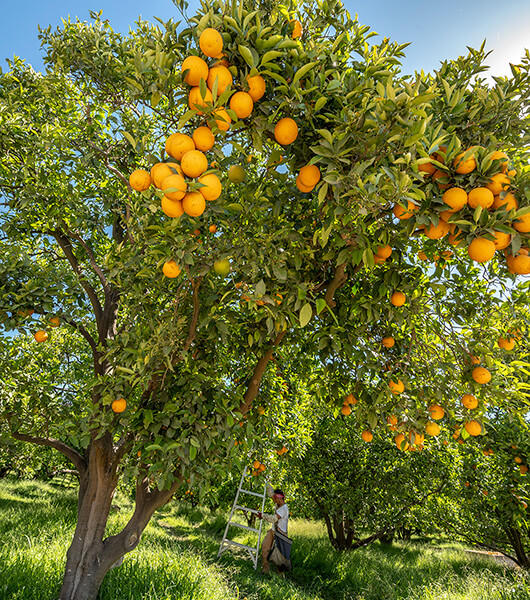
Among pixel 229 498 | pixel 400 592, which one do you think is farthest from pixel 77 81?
pixel 229 498

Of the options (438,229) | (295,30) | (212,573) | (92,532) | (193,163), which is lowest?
(212,573)

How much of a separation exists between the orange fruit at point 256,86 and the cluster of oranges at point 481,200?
0.70 metres

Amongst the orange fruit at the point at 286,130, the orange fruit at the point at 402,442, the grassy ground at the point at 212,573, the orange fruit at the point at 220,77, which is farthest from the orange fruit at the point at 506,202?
the grassy ground at the point at 212,573

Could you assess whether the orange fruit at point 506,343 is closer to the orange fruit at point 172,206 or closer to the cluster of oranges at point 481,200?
the cluster of oranges at point 481,200


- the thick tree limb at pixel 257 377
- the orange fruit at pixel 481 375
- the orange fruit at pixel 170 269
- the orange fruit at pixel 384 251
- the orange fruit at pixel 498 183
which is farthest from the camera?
the thick tree limb at pixel 257 377

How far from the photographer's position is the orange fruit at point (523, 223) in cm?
143

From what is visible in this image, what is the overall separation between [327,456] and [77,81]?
8652 millimetres

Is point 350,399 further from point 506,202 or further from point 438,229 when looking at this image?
point 506,202

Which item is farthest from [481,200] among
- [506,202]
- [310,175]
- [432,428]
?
[432,428]

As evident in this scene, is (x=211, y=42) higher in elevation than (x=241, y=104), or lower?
higher

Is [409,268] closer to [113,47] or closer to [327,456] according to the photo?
[113,47]

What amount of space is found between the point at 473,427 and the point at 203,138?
8.02 feet

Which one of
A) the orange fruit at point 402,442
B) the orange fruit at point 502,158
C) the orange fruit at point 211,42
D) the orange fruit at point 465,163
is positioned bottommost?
the orange fruit at point 402,442

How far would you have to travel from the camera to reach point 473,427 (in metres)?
2.49
